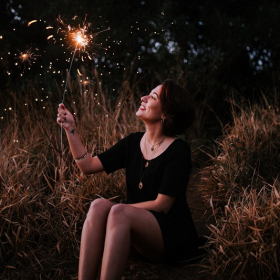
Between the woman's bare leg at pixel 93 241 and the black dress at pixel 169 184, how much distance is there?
1.09 feet

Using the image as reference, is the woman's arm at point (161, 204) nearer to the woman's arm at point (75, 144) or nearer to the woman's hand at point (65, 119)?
the woman's arm at point (75, 144)

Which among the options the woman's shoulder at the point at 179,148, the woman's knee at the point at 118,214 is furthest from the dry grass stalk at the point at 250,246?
the woman's knee at the point at 118,214

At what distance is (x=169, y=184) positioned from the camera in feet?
8.54

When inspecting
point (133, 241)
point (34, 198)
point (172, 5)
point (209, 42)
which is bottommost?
point (133, 241)

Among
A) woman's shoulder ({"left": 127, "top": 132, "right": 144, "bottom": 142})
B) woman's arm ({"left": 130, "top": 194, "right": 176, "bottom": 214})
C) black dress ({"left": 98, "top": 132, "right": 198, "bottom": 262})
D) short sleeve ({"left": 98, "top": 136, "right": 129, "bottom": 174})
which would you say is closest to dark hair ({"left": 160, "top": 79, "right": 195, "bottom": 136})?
black dress ({"left": 98, "top": 132, "right": 198, "bottom": 262})

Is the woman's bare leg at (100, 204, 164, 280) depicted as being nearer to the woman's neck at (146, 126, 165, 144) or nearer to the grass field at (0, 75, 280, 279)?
the grass field at (0, 75, 280, 279)

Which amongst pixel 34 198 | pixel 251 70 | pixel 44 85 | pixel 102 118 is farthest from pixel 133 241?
pixel 251 70

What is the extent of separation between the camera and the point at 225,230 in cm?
279

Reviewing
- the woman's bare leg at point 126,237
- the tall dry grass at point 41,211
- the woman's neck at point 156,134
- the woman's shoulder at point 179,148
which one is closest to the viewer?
the woman's bare leg at point 126,237

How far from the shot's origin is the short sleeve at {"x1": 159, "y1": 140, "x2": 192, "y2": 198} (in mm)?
2598

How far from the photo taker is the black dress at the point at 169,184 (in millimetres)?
2598

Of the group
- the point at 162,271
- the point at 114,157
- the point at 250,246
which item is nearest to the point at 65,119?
the point at 114,157

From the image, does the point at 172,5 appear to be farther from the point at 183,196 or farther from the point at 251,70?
the point at 183,196

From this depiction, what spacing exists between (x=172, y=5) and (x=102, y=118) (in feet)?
9.11
